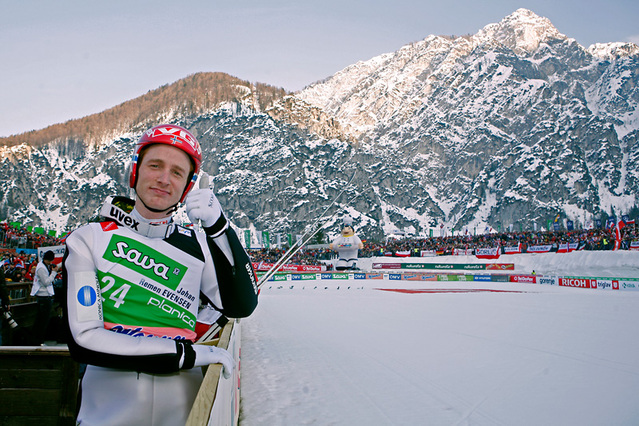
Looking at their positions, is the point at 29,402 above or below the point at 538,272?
above

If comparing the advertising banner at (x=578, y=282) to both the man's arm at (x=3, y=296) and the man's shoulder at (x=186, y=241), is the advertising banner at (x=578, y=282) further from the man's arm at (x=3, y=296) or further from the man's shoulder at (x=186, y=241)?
the man's shoulder at (x=186, y=241)

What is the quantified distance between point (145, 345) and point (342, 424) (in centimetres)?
396

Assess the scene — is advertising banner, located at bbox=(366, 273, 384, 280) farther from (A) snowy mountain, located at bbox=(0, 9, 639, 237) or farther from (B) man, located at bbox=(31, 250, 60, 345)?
(A) snowy mountain, located at bbox=(0, 9, 639, 237)

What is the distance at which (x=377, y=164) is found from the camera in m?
171

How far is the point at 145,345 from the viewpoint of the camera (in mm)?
1928

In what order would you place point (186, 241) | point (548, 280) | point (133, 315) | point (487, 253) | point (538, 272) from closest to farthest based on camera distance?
point (133, 315), point (186, 241), point (548, 280), point (538, 272), point (487, 253)

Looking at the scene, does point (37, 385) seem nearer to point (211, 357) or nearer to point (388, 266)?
point (211, 357)

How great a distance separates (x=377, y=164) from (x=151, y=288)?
172 m

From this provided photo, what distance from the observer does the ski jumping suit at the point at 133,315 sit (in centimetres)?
193

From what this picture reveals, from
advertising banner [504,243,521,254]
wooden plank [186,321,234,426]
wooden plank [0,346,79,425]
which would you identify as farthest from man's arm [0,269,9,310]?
advertising banner [504,243,521,254]

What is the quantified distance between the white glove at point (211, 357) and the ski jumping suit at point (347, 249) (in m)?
30.5

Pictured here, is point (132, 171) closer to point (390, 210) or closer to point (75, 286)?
point (75, 286)

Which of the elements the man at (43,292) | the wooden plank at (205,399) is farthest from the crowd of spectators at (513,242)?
the wooden plank at (205,399)

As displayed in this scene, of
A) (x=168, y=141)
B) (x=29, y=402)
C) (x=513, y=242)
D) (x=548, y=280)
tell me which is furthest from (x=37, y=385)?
(x=513, y=242)
